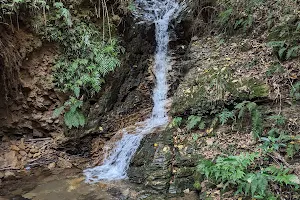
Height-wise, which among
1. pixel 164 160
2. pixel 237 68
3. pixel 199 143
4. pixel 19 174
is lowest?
pixel 19 174

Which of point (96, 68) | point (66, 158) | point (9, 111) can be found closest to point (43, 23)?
point (96, 68)

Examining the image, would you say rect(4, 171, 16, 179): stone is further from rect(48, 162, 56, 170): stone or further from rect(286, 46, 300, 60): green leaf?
rect(286, 46, 300, 60): green leaf

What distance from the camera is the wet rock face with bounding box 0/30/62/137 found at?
6707 mm

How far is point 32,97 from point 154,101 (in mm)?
3504

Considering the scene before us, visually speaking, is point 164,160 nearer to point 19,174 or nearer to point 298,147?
point 298,147

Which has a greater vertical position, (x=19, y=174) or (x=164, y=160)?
(x=164, y=160)

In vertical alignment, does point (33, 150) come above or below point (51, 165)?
above

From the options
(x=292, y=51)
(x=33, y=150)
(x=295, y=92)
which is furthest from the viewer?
(x=33, y=150)

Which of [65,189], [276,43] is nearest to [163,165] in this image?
[65,189]

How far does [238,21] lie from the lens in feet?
21.9

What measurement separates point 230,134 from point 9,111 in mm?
5537

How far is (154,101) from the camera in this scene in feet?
26.8

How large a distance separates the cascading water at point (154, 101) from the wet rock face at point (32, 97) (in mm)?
1862

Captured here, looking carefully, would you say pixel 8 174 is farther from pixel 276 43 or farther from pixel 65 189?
pixel 276 43
